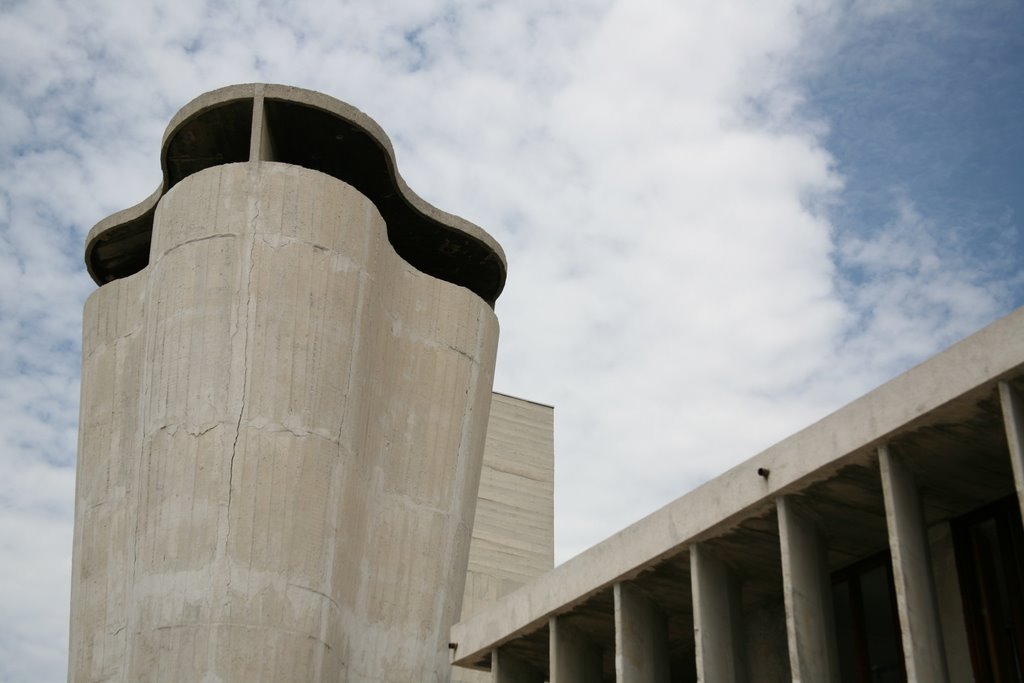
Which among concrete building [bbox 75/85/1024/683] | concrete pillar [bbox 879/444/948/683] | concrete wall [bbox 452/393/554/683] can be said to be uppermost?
concrete wall [bbox 452/393/554/683]

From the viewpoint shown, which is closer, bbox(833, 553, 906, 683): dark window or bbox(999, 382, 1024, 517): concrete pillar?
bbox(999, 382, 1024, 517): concrete pillar

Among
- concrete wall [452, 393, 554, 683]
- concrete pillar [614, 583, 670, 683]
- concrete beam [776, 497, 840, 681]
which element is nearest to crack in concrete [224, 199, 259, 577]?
concrete pillar [614, 583, 670, 683]

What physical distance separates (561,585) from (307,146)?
26.0 ft

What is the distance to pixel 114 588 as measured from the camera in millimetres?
18453

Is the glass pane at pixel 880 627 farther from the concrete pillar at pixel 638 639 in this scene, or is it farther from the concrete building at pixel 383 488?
the concrete pillar at pixel 638 639

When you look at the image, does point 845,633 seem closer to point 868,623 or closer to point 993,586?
point 868,623

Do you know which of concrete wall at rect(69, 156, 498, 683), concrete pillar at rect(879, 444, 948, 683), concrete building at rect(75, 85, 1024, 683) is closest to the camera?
concrete pillar at rect(879, 444, 948, 683)

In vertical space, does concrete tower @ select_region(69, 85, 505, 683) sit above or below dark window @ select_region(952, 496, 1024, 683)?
above

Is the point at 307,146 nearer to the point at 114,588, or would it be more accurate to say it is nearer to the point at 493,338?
the point at 493,338

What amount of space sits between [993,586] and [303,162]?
12.0 m

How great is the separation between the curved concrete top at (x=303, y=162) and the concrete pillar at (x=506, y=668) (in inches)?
278

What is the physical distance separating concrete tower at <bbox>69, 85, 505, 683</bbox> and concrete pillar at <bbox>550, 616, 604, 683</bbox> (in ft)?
9.96

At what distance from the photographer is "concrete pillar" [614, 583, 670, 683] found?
1483 cm

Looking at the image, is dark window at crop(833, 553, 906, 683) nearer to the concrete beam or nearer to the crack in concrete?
the concrete beam
